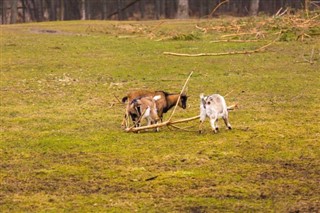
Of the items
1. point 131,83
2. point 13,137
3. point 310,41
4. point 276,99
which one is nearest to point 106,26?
point 310,41

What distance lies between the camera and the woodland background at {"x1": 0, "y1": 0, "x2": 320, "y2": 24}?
35531 millimetres

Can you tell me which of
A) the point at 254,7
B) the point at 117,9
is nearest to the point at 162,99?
the point at 254,7

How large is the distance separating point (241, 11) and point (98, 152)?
1088 inches

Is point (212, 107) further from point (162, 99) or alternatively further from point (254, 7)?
point (254, 7)

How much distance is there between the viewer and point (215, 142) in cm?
907

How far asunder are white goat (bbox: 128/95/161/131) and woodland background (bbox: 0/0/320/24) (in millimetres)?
25797

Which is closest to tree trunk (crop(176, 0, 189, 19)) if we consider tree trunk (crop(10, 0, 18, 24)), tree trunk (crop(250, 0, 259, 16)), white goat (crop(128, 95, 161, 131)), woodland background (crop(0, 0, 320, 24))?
woodland background (crop(0, 0, 320, 24))

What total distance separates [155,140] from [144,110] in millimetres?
484

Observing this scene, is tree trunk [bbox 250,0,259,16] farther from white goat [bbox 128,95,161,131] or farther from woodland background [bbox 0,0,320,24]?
white goat [bbox 128,95,161,131]

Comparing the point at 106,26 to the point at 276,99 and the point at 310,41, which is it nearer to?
the point at 310,41

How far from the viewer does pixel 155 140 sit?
30.6ft

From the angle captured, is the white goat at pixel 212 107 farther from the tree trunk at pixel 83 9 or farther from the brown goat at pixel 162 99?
the tree trunk at pixel 83 9

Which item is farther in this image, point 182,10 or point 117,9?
point 117,9

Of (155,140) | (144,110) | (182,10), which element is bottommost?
(155,140)
